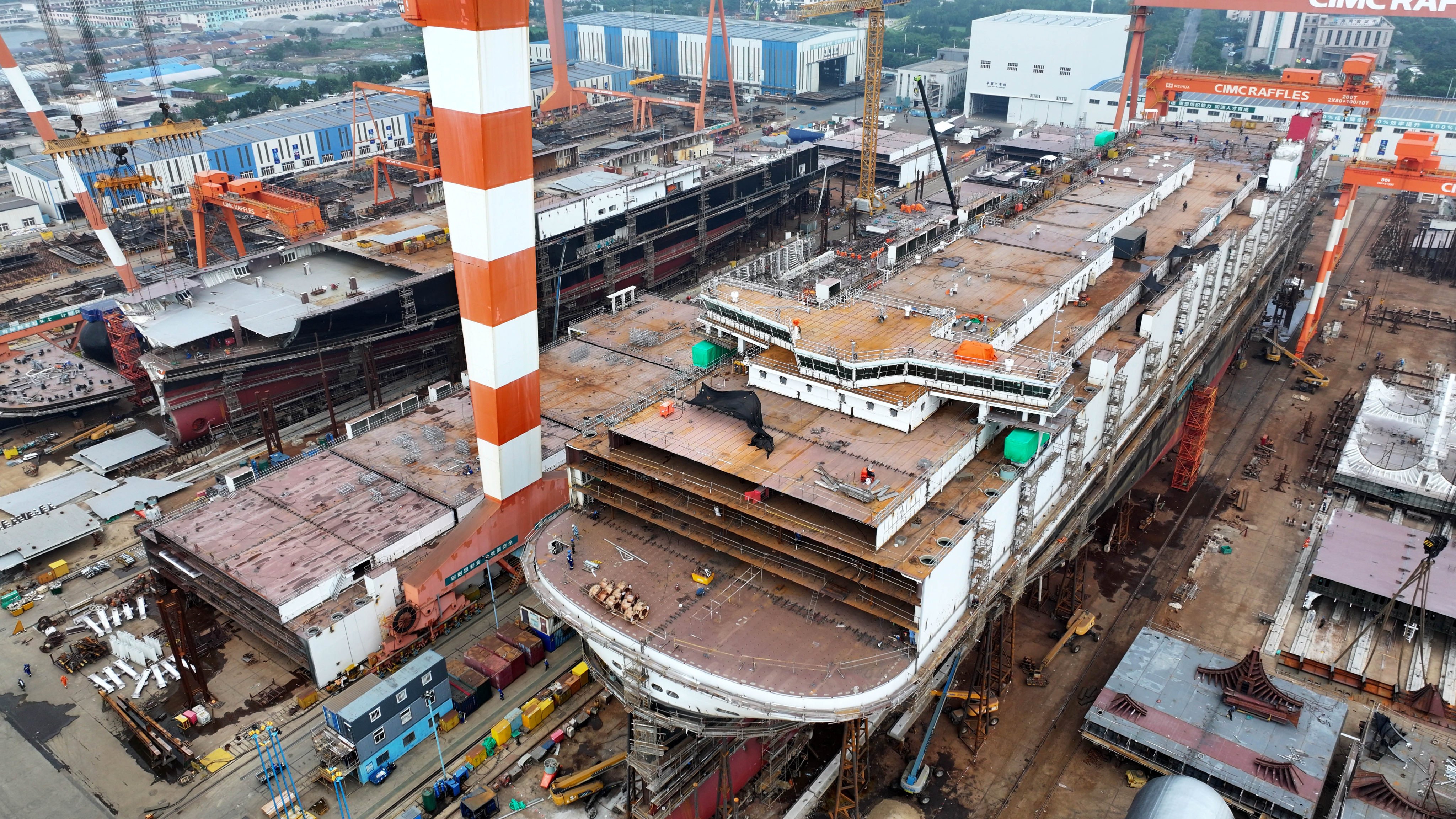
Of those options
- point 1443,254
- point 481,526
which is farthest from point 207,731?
point 1443,254

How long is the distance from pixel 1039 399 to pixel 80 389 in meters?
59.7

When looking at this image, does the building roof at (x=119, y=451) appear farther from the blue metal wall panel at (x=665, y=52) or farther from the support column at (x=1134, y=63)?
the blue metal wall panel at (x=665, y=52)

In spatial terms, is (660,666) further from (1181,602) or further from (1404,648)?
(1404,648)

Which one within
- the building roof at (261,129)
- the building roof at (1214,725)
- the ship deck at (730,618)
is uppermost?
the building roof at (261,129)

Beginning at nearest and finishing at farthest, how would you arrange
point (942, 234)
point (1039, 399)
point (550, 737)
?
point (1039, 399) → point (550, 737) → point (942, 234)

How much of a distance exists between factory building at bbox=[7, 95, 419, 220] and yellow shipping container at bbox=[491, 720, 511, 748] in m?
69.1

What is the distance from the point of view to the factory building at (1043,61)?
11625 centimetres

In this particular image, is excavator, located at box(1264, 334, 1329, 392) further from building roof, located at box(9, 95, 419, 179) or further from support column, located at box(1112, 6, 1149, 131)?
building roof, located at box(9, 95, 419, 179)

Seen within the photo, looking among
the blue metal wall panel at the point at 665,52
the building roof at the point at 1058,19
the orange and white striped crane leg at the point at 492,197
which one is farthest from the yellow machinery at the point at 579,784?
the blue metal wall panel at the point at 665,52

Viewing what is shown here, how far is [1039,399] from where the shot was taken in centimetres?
3244

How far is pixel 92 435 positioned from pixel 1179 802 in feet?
206

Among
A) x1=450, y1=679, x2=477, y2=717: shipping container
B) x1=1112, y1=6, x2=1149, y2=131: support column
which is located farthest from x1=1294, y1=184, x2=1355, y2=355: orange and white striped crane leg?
x1=450, y1=679, x2=477, y2=717: shipping container

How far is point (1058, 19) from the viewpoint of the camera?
127250mm

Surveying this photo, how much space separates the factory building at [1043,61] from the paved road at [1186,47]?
35.8 meters
